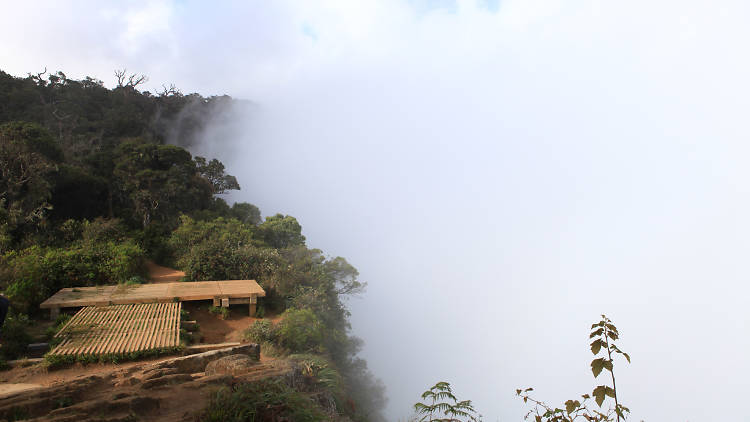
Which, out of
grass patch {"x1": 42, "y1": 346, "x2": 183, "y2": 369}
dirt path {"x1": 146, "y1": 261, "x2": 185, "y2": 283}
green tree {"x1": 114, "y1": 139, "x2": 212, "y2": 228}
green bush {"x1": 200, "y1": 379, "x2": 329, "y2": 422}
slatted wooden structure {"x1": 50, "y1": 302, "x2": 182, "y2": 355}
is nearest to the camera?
green bush {"x1": 200, "y1": 379, "x2": 329, "y2": 422}

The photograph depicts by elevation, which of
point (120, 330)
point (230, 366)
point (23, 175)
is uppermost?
point (23, 175)

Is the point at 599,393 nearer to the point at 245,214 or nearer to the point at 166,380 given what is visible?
the point at 166,380

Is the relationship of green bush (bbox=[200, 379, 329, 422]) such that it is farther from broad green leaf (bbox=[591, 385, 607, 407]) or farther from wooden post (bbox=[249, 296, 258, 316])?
wooden post (bbox=[249, 296, 258, 316])

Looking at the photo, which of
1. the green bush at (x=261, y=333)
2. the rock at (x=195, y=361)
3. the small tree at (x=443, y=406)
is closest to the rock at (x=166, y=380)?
the rock at (x=195, y=361)

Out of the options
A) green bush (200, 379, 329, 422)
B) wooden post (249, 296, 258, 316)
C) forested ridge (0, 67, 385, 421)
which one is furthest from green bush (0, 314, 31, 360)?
green bush (200, 379, 329, 422)

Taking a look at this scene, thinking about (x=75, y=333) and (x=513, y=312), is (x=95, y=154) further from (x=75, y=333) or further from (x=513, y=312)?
(x=513, y=312)

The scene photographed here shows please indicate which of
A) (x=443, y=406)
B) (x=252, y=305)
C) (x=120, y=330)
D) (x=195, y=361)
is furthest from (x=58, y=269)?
(x=443, y=406)

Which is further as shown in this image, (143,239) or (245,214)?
(245,214)

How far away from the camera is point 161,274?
12.5 metres

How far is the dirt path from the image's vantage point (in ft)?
38.4

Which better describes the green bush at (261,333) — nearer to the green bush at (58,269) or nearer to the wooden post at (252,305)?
the wooden post at (252,305)

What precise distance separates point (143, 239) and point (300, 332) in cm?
886

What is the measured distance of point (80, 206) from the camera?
1586 centimetres

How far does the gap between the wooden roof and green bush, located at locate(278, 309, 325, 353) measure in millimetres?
1184
